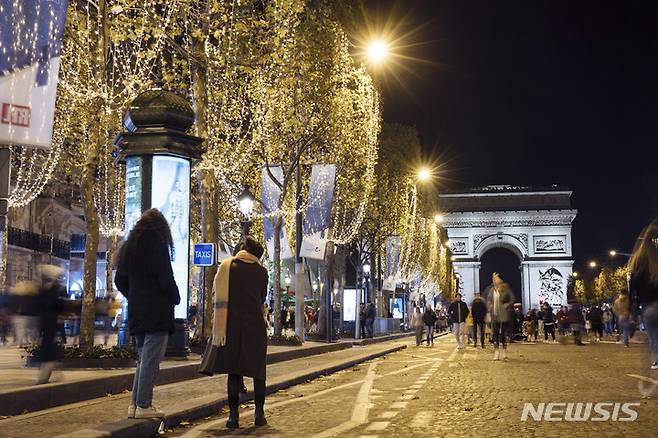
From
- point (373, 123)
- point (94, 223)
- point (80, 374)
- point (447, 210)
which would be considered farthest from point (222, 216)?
point (447, 210)

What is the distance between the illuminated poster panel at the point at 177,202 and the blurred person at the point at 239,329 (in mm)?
8004

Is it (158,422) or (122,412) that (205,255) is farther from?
(158,422)

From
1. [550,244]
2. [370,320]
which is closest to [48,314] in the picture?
[370,320]

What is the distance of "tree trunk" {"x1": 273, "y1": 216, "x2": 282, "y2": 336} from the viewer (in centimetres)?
2892

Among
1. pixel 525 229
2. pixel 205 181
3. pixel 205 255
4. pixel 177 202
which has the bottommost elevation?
pixel 205 255

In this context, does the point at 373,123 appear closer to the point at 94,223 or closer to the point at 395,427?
the point at 94,223

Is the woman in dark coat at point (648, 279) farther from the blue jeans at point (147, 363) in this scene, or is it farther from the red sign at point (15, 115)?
the red sign at point (15, 115)

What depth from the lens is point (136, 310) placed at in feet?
28.4

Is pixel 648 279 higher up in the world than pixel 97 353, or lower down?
higher up

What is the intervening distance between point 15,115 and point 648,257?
7.71 meters

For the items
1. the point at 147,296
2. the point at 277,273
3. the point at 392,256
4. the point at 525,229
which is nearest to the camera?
the point at 147,296

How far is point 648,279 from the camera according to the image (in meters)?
11.6

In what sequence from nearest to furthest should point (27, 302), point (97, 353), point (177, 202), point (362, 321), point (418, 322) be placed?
point (27, 302) → point (97, 353) → point (177, 202) → point (418, 322) → point (362, 321)

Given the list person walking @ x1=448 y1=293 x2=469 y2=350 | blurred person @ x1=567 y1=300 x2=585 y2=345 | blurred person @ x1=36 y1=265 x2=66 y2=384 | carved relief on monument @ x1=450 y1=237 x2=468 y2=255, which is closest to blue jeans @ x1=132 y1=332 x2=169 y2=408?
blurred person @ x1=36 y1=265 x2=66 y2=384
